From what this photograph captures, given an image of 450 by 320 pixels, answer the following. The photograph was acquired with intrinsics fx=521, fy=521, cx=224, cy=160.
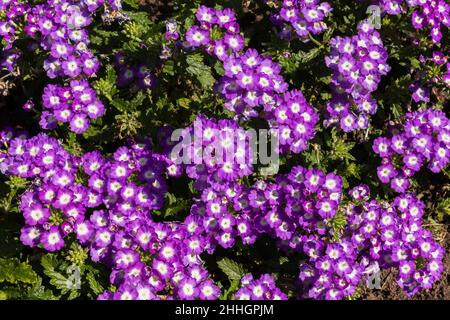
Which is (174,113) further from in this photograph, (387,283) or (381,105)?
(387,283)

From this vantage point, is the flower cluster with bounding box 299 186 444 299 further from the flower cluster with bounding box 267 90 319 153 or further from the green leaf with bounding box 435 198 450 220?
the green leaf with bounding box 435 198 450 220

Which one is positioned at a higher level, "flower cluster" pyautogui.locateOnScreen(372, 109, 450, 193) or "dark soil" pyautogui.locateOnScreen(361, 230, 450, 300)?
"flower cluster" pyautogui.locateOnScreen(372, 109, 450, 193)

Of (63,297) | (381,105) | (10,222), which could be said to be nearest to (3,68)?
(10,222)

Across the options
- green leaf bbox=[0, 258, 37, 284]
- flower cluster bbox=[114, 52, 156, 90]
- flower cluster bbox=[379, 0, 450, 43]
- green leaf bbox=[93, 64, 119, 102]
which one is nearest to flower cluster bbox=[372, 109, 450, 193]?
flower cluster bbox=[379, 0, 450, 43]

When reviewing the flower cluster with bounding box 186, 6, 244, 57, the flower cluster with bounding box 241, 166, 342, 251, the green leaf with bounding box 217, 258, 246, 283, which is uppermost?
the flower cluster with bounding box 186, 6, 244, 57

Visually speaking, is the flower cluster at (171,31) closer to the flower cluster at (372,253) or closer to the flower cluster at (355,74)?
the flower cluster at (355,74)

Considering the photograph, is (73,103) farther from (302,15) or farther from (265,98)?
(302,15)
